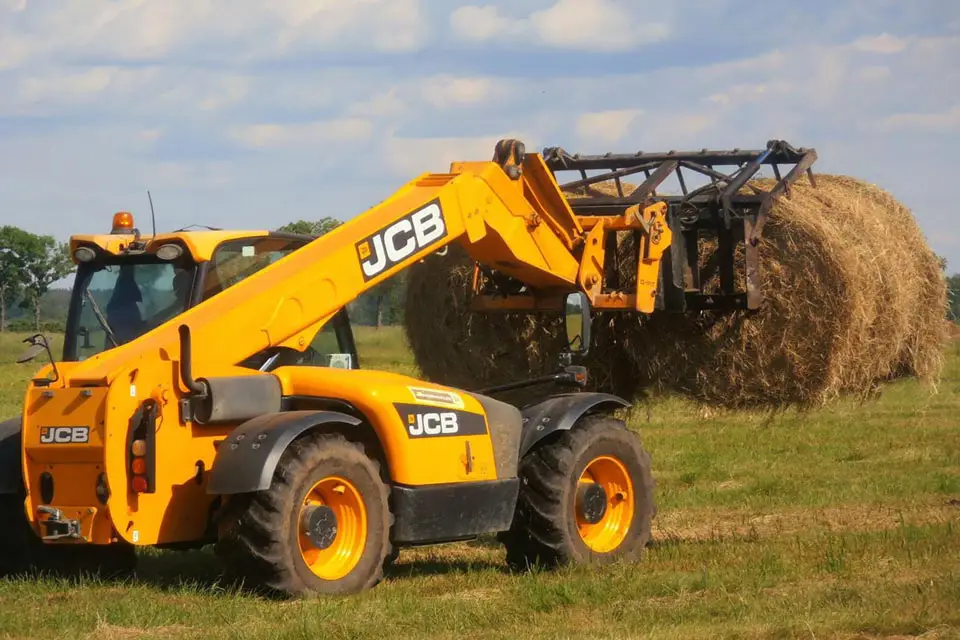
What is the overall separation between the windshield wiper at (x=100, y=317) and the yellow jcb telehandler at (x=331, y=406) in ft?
0.05

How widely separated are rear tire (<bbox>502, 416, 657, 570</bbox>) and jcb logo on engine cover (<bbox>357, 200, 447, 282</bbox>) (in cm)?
166

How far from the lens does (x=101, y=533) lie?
8664mm

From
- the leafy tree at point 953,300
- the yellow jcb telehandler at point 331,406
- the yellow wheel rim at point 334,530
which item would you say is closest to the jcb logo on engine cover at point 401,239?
the yellow jcb telehandler at point 331,406

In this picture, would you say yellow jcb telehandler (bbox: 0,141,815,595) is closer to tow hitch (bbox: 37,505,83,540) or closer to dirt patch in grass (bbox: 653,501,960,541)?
tow hitch (bbox: 37,505,83,540)

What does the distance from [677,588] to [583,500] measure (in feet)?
4.78

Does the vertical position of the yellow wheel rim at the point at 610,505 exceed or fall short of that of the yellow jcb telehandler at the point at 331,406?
it falls short

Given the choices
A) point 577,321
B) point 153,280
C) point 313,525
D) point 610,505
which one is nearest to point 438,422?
point 313,525

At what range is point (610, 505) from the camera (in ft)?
36.1

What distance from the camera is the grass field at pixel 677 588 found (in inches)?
315

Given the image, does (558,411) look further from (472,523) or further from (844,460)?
(844,460)

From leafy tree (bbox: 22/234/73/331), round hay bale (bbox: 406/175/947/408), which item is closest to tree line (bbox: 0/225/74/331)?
leafy tree (bbox: 22/234/73/331)

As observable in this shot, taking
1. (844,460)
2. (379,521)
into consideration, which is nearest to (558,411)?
(379,521)

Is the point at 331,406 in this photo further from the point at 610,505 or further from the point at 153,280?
the point at 610,505

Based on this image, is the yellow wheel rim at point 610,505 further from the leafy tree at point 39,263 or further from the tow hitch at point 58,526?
the leafy tree at point 39,263
